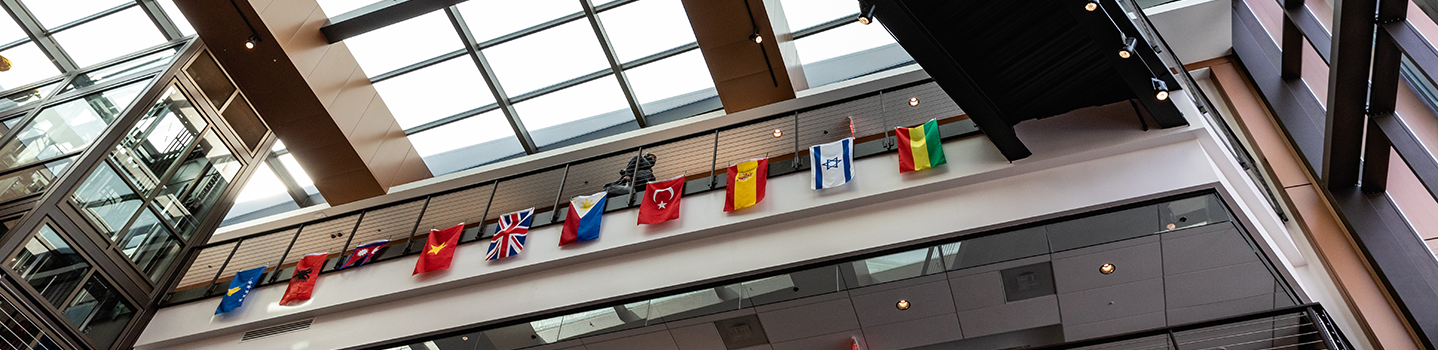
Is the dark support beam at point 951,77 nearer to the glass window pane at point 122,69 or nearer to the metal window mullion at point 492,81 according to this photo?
the metal window mullion at point 492,81

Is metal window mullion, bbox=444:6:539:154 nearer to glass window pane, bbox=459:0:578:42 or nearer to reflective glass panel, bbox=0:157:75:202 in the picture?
glass window pane, bbox=459:0:578:42

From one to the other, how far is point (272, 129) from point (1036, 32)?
35.3ft

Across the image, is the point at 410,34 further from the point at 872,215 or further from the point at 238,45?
the point at 872,215

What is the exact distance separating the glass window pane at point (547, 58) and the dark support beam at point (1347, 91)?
889cm

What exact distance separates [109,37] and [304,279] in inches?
191

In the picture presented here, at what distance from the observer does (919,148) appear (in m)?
8.75

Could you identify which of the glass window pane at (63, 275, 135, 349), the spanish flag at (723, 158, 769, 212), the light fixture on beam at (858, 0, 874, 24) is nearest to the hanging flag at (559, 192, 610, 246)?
the spanish flag at (723, 158, 769, 212)

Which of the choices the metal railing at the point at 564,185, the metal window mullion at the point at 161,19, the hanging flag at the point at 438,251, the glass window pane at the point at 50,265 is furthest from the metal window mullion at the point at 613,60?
the glass window pane at the point at 50,265

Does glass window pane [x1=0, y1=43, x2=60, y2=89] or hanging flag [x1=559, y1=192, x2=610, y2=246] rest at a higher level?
glass window pane [x1=0, y1=43, x2=60, y2=89]

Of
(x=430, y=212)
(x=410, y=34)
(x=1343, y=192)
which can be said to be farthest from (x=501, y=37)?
(x=1343, y=192)

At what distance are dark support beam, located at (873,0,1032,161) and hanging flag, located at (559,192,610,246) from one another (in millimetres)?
4301

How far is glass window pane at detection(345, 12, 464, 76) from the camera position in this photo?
11648 millimetres

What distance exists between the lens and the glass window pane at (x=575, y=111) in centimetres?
1270

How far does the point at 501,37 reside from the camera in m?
11.9
